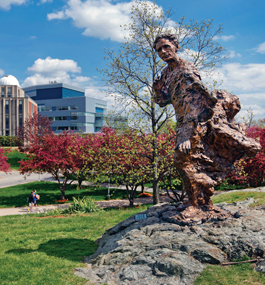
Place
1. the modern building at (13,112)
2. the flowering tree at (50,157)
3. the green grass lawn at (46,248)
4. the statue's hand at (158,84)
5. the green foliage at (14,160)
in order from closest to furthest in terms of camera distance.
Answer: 1. the green grass lawn at (46,248)
2. the statue's hand at (158,84)
3. the flowering tree at (50,157)
4. the green foliage at (14,160)
5. the modern building at (13,112)

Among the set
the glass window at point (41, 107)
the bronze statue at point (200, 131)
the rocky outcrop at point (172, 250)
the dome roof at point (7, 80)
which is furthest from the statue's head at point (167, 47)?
the dome roof at point (7, 80)

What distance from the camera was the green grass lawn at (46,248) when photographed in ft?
18.0

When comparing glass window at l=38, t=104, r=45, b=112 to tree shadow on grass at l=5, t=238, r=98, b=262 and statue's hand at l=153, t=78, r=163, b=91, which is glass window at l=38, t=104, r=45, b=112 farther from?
statue's hand at l=153, t=78, r=163, b=91

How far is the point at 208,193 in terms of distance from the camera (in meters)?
6.62

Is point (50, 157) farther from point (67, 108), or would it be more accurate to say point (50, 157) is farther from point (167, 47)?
point (67, 108)

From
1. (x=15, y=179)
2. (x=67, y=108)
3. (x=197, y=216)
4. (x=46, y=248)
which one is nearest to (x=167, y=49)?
(x=197, y=216)

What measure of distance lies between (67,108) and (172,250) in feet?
223

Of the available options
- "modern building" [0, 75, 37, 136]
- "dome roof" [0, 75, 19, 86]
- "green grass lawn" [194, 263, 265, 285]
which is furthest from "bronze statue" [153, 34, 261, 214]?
"dome roof" [0, 75, 19, 86]

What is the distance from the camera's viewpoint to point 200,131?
21.0 ft

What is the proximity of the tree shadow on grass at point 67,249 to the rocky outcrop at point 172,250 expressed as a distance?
45 cm

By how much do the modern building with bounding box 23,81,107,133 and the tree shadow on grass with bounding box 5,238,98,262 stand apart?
59.6 meters

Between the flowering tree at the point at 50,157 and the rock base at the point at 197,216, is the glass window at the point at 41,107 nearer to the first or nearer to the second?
the flowering tree at the point at 50,157

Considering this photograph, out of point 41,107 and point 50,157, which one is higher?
point 41,107

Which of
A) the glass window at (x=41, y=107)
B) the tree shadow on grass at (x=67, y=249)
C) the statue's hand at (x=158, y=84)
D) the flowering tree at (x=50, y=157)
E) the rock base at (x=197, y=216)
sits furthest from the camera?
the glass window at (x=41, y=107)
